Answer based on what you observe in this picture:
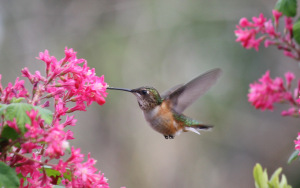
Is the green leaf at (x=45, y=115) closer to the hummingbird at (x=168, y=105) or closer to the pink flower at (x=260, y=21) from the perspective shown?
the hummingbird at (x=168, y=105)

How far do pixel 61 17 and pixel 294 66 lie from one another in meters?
4.50

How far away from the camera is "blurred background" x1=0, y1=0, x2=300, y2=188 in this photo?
7.51 meters

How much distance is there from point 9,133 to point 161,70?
6.87 m

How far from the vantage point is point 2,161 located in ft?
4.63

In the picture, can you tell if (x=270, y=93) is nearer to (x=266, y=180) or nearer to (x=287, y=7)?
(x=287, y=7)

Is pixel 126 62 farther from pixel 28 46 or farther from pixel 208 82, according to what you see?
pixel 208 82

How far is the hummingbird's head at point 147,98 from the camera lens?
240 cm

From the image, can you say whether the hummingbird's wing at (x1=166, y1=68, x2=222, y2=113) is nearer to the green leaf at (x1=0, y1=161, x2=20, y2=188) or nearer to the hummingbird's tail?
the hummingbird's tail

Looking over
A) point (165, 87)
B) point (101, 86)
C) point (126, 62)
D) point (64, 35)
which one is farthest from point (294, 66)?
point (101, 86)

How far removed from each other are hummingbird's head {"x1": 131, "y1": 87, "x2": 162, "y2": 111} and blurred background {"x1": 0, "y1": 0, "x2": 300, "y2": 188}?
4.94 metres

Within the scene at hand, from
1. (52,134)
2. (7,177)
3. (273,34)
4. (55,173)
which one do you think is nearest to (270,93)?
A: (273,34)

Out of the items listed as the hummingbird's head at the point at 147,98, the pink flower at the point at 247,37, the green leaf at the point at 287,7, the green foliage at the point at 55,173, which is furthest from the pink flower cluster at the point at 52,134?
the pink flower at the point at 247,37

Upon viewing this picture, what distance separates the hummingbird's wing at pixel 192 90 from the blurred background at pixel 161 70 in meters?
4.94

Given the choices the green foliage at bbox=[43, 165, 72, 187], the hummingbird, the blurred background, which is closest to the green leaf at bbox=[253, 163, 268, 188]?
the hummingbird
